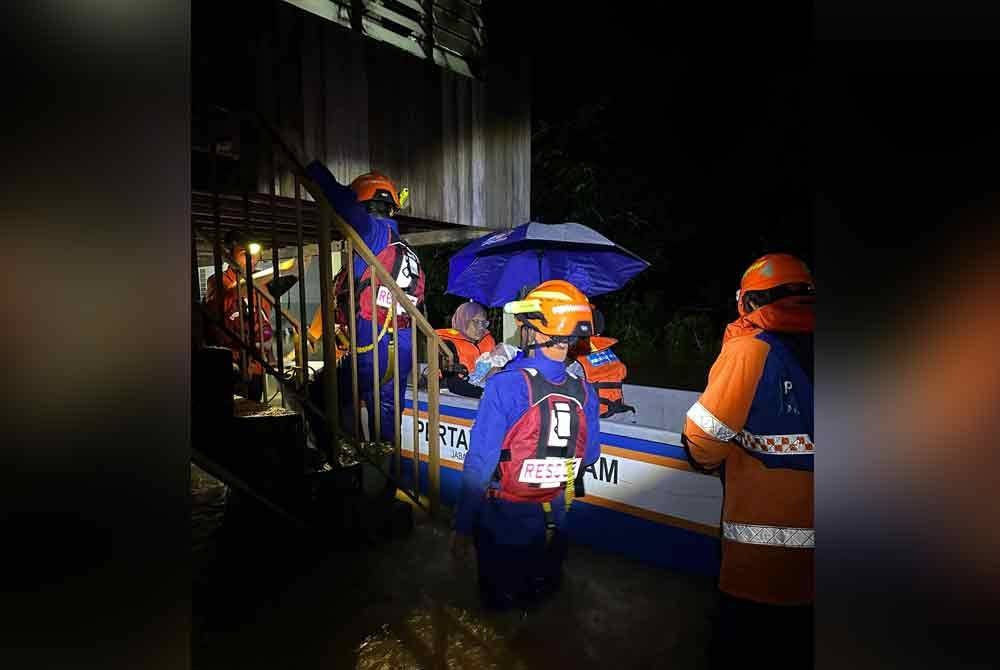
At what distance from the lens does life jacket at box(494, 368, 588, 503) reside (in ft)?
11.1

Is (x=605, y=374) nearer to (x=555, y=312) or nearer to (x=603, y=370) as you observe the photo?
(x=603, y=370)

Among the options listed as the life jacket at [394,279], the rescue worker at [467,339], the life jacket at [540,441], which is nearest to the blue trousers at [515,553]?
the life jacket at [540,441]

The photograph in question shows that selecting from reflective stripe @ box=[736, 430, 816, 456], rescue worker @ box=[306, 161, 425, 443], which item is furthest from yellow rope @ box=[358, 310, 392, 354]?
reflective stripe @ box=[736, 430, 816, 456]

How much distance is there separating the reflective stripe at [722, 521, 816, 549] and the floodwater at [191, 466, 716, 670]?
3.89 feet

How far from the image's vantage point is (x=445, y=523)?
5426 mm

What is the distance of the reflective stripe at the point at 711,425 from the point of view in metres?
2.62

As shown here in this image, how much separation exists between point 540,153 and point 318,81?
14.8 metres

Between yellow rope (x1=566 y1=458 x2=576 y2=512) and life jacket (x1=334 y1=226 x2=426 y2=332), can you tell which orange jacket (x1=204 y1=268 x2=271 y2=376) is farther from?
yellow rope (x1=566 y1=458 x2=576 y2=512)

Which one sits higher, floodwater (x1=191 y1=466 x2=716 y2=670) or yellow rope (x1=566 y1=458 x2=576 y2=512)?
yellow rope (x1=566 y1=458 x2=576 y2=512)

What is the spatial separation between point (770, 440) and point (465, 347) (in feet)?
16.2

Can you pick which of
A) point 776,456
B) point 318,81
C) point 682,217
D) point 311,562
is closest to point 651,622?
point 776,456

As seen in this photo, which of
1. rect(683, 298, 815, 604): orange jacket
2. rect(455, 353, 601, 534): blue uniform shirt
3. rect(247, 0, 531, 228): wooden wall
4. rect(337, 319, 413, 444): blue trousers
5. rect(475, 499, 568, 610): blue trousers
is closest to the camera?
rect(683, 298, 815, 604): orange jacket
